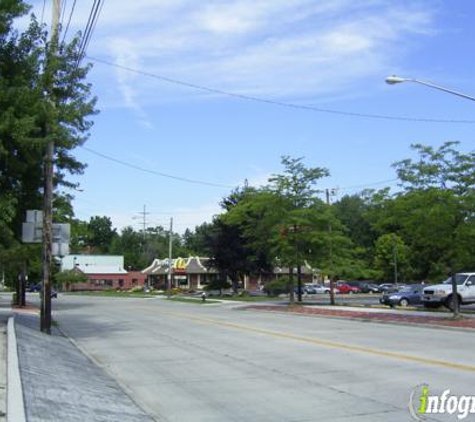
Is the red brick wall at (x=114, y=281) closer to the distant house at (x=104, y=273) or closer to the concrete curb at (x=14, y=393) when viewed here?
the distant house at (x=104, y=273)

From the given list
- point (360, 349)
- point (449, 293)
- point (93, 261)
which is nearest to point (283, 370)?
point (360, 349)

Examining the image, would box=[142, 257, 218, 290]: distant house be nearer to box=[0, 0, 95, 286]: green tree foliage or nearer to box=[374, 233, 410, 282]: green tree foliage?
box=[374, 233, 410, 282]: green tree foliage

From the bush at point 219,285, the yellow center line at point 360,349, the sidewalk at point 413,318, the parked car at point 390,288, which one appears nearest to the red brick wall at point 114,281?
the bush at point 219,285

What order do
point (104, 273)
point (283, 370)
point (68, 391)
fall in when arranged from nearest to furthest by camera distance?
point (68, 391) < point (283, 370) < point (104, 273)

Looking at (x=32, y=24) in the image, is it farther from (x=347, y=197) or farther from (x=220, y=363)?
(x=347, y=197)

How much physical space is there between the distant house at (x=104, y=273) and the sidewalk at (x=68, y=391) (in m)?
100

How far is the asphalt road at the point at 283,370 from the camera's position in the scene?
335 inches

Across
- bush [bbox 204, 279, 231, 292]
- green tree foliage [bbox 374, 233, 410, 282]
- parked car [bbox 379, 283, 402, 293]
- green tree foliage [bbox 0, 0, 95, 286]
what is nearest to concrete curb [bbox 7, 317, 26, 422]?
green tree foliage [bbox 0, 0, 95, 286]

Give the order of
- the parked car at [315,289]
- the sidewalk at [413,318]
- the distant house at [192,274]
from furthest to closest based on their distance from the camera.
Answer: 1. the distant house at [192,274]
2. the parked car at [315,289]
3. the sidewalk at [413,318]

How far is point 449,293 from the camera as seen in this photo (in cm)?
3045

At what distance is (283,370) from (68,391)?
177 inches

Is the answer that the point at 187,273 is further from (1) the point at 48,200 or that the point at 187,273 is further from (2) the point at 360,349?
(2) the point at 360,349

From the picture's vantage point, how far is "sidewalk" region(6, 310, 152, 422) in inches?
292

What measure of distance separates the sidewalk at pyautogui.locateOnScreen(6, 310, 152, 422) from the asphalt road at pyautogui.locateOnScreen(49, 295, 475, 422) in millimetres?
392
